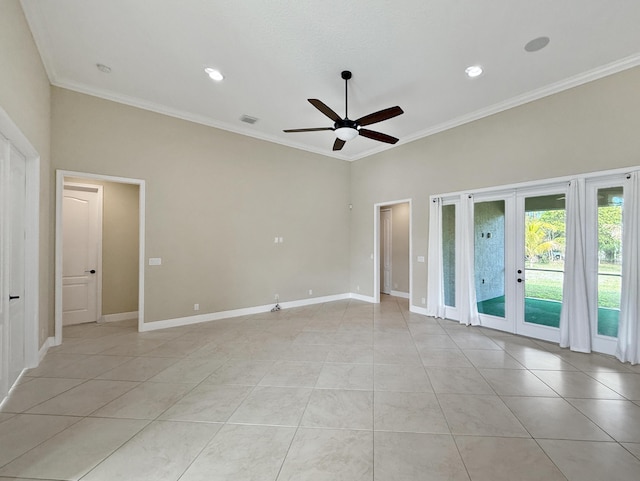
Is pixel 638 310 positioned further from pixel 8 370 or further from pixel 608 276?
pixel 8 370

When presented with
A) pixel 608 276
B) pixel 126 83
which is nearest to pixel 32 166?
pixel 126 83

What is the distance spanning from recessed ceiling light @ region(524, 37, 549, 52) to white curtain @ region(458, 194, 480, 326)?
223 centimetres

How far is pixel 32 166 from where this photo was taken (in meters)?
3.19

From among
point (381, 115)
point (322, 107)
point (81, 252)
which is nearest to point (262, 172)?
point (322, 107)

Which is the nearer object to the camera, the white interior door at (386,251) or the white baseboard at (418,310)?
the white baseboard at (418,310)

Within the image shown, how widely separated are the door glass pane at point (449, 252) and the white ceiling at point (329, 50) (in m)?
1.81

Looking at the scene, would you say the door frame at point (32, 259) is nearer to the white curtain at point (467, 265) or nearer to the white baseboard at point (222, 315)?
the white baseboard at point (222, 315)

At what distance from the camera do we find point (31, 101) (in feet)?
9.51

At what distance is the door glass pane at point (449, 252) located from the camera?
5219mm

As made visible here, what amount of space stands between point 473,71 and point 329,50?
1908 millimetres

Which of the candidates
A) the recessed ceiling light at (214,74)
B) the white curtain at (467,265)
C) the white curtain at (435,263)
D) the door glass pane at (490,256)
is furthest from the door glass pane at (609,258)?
the recessed ceiling light at (214,74)

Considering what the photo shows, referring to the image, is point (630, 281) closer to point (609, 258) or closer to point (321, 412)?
point (609, 258)

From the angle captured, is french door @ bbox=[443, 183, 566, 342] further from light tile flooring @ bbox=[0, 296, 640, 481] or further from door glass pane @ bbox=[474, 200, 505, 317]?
light tile flooring @ bbox=[0, 296, 640, 481]

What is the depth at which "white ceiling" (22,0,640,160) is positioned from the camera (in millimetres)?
2633
